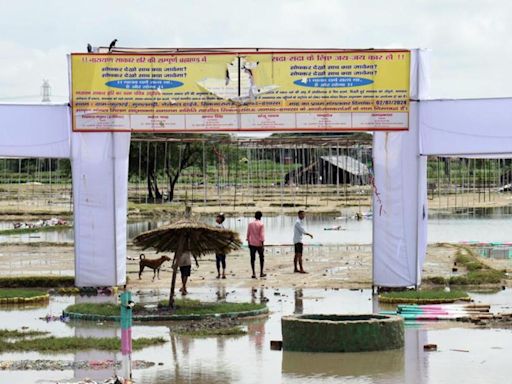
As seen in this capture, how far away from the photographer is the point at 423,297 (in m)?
22.6

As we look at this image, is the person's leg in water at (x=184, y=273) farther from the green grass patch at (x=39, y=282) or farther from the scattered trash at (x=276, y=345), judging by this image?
the scattered trash at (x=276, y=345)

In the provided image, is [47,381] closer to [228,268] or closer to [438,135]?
[438,135]

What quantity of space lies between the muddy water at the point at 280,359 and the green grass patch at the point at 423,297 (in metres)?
1.84

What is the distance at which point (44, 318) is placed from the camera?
21281 mm

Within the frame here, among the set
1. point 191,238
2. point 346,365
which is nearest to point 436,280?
point 191,238

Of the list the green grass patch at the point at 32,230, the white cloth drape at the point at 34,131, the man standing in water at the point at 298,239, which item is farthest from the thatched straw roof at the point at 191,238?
the green grass patch at the point at 32,230

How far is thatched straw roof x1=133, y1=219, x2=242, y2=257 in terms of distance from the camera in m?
20.7

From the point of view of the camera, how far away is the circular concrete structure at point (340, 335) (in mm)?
17078

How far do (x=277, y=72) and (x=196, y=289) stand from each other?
14.9 feet

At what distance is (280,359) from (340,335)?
852 millimetres

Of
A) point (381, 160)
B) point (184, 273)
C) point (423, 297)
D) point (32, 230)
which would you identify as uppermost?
point (381, 160)

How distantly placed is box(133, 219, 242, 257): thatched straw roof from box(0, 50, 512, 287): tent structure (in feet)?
12.4

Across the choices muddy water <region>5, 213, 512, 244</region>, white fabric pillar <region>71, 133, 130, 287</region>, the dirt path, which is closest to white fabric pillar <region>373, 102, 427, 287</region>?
the dirt path

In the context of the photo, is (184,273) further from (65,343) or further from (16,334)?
(65,343)
